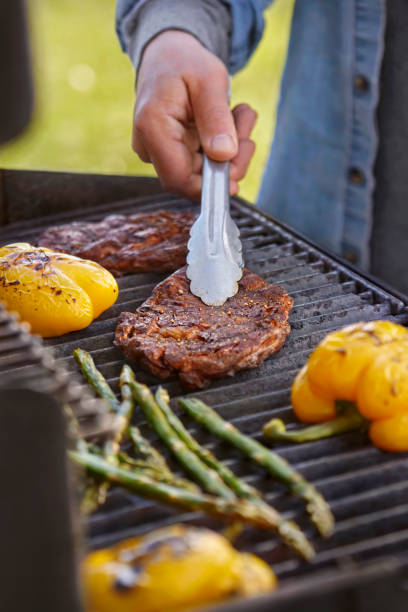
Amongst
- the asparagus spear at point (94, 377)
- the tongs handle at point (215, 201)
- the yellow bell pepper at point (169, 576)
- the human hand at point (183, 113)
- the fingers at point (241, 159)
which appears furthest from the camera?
A: the fingers at point (241, 159)

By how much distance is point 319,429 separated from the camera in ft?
7.84

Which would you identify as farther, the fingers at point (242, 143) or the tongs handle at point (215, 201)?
the fingers at point (242, 143)

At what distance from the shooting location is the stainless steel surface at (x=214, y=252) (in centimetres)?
322

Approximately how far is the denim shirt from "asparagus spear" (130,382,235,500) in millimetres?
2134

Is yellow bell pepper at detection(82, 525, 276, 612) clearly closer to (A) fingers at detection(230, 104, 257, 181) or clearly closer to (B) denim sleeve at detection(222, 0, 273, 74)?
(A) fingers at detection(230, 104, 257, 181)

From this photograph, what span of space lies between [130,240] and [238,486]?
76.0 inches

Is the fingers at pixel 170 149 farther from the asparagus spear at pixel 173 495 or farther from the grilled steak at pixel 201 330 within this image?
the asparagus spear at pixel 173 495

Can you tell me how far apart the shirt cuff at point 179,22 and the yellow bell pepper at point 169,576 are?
3085 mm

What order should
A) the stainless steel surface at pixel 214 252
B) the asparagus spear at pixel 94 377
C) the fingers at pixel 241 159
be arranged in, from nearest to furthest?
the asparagus spear at pixel 94 377
the stainless steel surface at pixel 214 252
the fingers at pixel 241 159

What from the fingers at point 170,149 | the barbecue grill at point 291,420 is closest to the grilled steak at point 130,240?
the barbecue grill at point 291,420

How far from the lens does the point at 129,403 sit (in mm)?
2521

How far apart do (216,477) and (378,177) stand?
2647mm

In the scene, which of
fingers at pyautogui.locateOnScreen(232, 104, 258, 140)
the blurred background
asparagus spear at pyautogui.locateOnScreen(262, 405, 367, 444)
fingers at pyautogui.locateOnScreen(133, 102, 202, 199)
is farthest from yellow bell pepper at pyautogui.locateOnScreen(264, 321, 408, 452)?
the blurred background

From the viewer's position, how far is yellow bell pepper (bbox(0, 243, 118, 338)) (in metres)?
3.00
